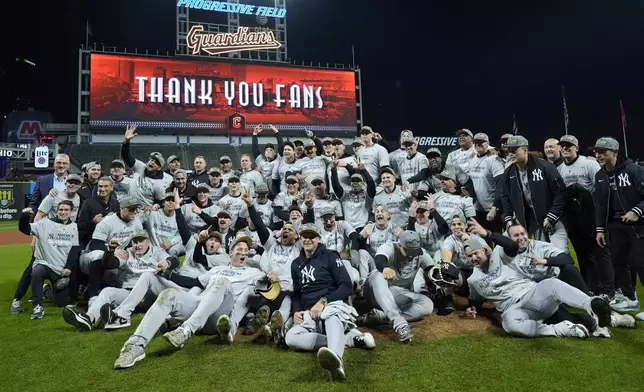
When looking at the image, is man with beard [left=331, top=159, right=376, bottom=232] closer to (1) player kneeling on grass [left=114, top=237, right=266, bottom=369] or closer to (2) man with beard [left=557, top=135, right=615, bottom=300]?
(1) player kneeling on grass [left=114, top=237, right=266, bottom=369]

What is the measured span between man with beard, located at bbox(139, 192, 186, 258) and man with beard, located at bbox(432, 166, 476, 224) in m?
4.44

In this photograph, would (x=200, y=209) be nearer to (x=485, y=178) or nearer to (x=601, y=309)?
(x=485, y=178)

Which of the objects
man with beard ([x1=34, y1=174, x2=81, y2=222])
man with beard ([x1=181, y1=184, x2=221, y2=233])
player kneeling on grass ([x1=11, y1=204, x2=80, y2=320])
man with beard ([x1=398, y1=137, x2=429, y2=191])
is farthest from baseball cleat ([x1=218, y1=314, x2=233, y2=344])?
man with beard ([x1=398, y1=137, x2=429, y2=191])

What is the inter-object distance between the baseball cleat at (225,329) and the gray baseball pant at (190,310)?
0.51ft

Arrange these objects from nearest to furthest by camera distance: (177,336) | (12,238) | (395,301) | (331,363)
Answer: (331,363), (177,336), (395,301), (12,238)

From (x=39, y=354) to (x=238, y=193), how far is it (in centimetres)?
435

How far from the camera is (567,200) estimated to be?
A: 6.18m

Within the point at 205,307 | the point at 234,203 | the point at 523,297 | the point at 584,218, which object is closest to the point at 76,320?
the point at 205,307

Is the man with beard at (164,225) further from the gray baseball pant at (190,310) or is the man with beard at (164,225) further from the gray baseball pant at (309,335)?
the gray baseball pant at (309,335)

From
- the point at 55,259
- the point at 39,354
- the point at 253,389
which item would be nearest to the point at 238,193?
the point at 55,259

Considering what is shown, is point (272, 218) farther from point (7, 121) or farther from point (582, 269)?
point (7, 121)

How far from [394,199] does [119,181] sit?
16.9ft

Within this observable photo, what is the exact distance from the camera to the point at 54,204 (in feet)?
24.3

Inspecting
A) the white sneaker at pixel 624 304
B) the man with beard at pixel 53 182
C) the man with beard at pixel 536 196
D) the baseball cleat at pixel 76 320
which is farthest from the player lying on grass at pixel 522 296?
the man with beard at pixel 53 182
